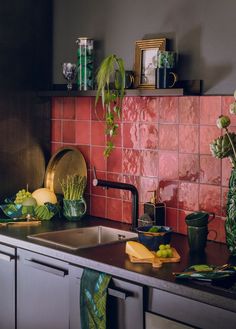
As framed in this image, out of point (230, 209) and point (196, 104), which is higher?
point (196, 104)

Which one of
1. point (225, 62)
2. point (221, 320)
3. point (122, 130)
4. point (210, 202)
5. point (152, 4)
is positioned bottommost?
point (221, 320)

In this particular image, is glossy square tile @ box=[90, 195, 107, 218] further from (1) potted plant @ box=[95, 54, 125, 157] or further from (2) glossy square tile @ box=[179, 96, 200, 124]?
(2) glossy square tile @ box=[179, 96, 200, 124]

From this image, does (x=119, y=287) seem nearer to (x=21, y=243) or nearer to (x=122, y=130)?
(x=21, y=243)

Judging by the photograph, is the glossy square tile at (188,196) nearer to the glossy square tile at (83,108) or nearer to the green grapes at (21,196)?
the glossy square tile at (83,108)

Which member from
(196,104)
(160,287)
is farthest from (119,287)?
(196,104)

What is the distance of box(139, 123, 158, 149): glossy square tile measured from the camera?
138 inches

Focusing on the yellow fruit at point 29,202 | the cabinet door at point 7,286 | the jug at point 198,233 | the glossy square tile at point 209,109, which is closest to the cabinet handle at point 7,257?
the cabinet door at point 7,286

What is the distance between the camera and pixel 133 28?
11.8 feet

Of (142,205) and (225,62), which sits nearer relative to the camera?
(225,62)

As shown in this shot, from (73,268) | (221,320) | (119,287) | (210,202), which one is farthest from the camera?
(210,202)

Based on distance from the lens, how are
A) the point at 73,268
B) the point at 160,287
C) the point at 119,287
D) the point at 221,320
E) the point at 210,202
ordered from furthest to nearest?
the point at 210,202 < the point at 73,268 < the point at 119,287 < the point at 160,287 < the point at 221,320

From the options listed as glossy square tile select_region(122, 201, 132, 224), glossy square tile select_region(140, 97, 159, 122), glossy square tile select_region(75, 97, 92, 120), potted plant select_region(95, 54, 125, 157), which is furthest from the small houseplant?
glossy square tile select_region(75, 97, 92, 120)

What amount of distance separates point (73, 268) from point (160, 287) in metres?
0.51

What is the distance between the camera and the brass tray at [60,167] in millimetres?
4018
